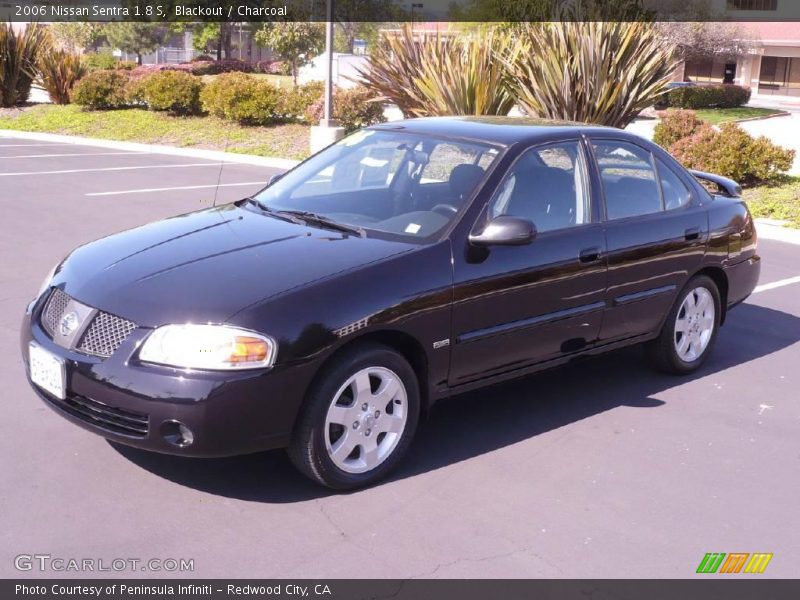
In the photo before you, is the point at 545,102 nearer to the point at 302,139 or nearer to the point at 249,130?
the point at 302,139

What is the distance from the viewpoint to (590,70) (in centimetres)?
1547

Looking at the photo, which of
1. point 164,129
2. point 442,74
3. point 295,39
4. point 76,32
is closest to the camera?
point 442,74

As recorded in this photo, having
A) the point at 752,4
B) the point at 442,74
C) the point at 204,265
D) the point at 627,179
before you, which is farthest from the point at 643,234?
the point at 752,4

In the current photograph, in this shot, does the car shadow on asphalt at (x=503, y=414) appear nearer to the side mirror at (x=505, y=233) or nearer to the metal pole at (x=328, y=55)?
the side mirror at (x=505, y=233)

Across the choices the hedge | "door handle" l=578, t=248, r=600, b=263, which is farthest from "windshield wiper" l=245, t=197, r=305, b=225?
the hedge

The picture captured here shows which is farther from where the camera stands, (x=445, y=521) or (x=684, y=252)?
(x=684, y=252)

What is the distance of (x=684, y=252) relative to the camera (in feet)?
20.8

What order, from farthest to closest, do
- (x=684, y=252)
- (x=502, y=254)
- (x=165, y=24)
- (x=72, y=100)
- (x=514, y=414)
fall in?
1. (x=165, y=24)
2. (x=72, y=100)
3. (x=684, y=252)
4. (x=514, y=414)
5. (x=502, y=254)

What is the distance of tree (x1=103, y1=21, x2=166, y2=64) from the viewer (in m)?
62.7

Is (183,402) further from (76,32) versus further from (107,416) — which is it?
(76,32)

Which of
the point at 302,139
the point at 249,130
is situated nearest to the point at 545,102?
the point at 302,139

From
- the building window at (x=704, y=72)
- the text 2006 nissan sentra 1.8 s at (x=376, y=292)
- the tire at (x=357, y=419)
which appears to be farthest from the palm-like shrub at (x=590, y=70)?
the building window at (x=704, y=72)

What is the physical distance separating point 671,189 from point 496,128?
4.63 ft

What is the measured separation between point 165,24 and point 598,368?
59528mm
